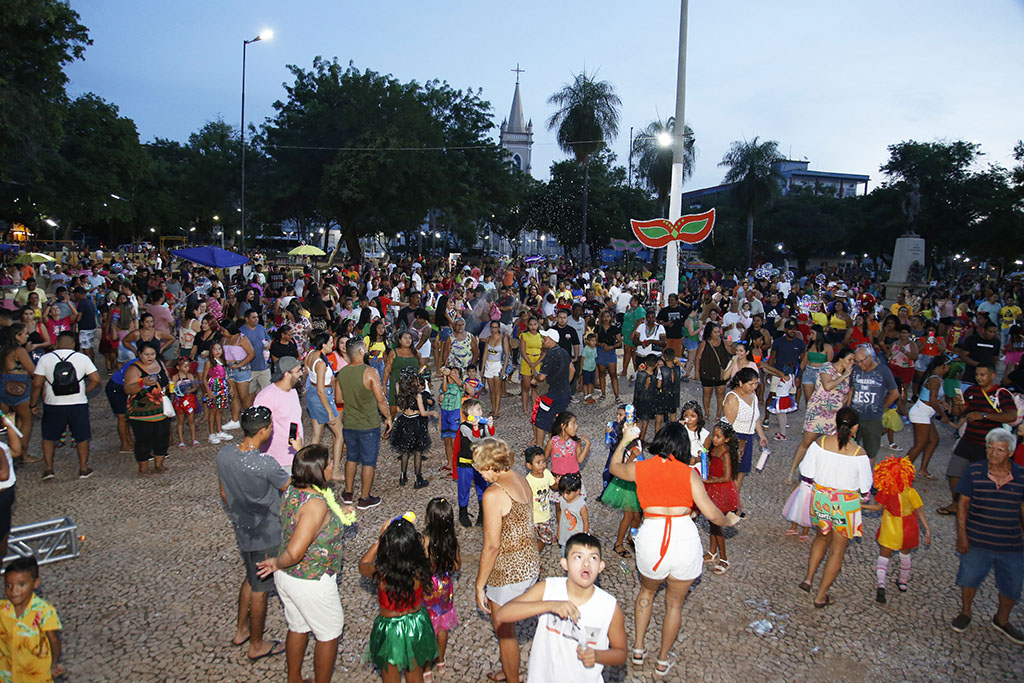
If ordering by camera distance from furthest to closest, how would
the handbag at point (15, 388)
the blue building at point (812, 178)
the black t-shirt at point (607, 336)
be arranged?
the blue building at point (812, 178)
the black t-shirt at point (607, 336)
the handbag at point (15, 388)

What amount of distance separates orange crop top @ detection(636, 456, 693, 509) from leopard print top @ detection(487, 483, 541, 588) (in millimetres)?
763

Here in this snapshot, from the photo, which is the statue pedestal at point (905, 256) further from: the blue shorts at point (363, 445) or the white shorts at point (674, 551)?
the white shorts at point (674, 551)

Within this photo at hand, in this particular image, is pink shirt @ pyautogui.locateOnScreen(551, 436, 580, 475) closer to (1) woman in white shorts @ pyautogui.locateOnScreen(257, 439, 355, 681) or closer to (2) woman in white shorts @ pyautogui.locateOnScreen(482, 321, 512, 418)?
(1) woman in white shorts @ pyautogui.locateOnScreen(257, 439, 355, 681)

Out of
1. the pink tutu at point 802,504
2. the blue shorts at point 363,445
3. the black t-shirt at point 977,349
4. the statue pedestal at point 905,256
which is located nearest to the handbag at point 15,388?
the blue shorts at point 363,445

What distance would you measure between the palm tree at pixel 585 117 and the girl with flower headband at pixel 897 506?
106 feet

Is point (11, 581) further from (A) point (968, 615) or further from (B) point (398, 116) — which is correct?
(B) point (398, 116)

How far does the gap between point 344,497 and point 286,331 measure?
2899mm

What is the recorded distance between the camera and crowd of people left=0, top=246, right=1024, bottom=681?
362 cm

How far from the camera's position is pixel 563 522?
5129mm

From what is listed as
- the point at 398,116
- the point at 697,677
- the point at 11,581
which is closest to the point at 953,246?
the point at 398,116

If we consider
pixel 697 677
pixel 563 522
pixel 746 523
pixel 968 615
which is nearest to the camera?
pixel 697 677

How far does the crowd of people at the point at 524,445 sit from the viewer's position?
362cm

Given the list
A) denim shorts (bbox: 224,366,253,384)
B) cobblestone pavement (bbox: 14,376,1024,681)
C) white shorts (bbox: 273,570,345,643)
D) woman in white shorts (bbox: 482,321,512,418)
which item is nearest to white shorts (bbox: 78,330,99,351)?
denim shorts (bbox: 224,366,253,384)

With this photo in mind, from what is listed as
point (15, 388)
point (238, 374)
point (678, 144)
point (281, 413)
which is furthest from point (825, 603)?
point (678, 144)
